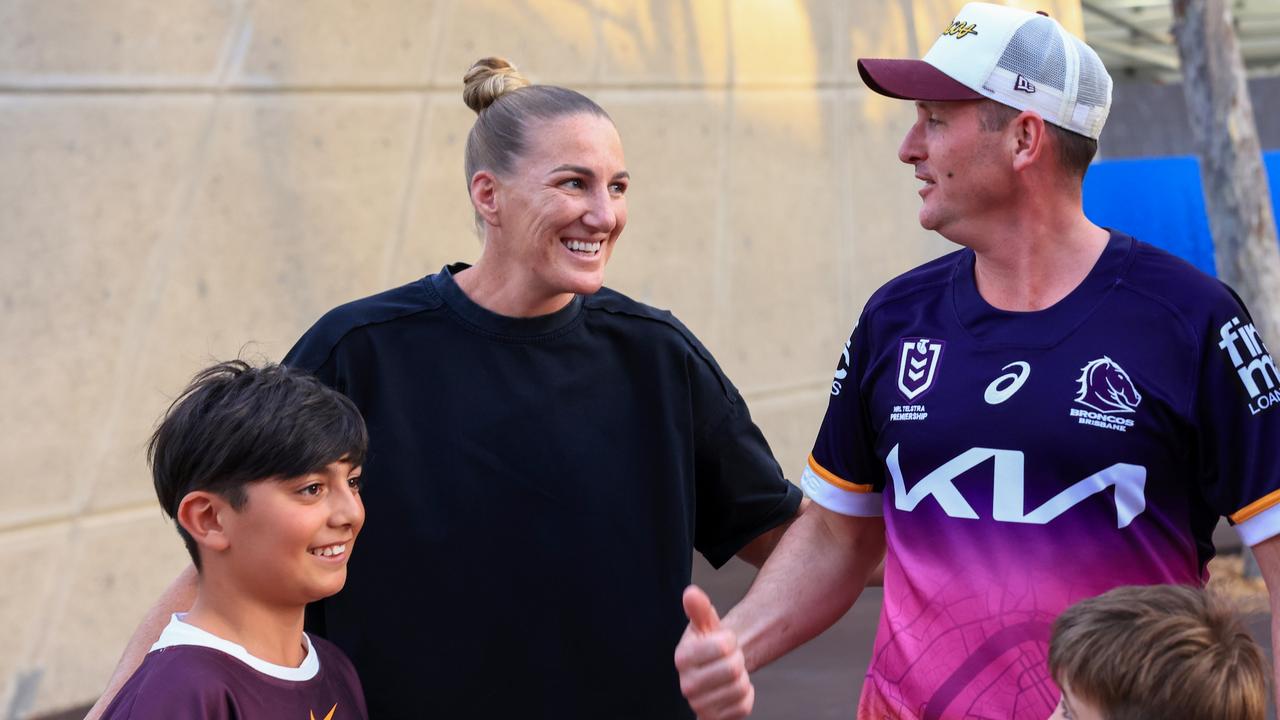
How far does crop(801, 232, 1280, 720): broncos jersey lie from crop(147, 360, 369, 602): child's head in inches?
38.1

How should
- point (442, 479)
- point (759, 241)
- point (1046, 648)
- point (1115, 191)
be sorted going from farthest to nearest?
point (1115, 191)
point (759, 241)
point (442, 479)
point (1046, 648)

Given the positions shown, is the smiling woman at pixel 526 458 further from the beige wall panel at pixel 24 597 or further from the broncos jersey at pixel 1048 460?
the beige wall panel at pixel 24 597

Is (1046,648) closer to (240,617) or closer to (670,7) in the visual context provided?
(240,617)

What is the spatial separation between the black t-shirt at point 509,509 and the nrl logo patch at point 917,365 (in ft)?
1.82

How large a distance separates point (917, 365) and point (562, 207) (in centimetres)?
79

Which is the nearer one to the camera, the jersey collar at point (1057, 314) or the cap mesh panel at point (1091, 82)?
the jersey collar at point (1057, 314)

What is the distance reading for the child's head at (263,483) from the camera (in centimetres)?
246

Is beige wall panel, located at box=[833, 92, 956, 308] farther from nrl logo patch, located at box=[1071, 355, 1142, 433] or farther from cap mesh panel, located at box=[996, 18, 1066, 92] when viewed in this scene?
nrl logo patch, located at box=[1071, 355, 1142, 433]

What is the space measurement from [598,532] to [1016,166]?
1.04m

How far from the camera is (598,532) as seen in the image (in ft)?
9.46

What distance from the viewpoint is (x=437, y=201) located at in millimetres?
6836

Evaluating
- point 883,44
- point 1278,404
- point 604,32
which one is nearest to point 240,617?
point 1278,404

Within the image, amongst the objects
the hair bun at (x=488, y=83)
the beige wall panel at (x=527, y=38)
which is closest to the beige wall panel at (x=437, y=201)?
the beige wall panel at (x=527, y=38)

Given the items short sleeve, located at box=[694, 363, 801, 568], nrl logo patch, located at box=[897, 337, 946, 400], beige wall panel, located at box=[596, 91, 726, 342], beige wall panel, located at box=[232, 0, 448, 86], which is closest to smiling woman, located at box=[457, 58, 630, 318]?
short sleeve, located at box=[694, 363, 801, 568]
